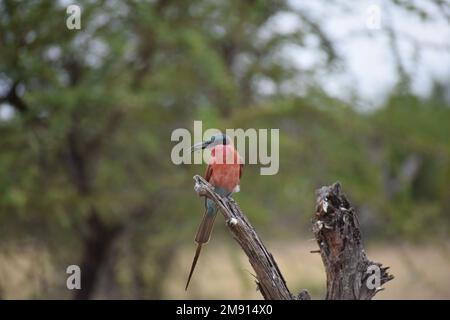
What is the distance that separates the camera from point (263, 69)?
370 inches

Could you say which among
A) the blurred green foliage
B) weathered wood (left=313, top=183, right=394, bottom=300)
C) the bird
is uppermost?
the blurred green foliage

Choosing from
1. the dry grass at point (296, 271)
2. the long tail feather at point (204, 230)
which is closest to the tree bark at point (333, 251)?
the long tail feather at point (204, 230)

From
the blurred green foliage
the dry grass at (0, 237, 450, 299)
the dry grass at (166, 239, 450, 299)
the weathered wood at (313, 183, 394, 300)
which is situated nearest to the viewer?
the weathered wood at (313, 183, 394, 300)

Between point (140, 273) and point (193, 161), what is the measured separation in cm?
349

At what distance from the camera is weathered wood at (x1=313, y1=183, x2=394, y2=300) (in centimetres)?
325

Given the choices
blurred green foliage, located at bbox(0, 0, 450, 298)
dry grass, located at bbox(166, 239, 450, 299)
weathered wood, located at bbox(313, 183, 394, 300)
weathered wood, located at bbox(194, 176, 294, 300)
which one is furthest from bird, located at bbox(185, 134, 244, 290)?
dry grass, located at bbox(166, 239, 450, 299)

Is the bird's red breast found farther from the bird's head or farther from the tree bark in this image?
the tree bark

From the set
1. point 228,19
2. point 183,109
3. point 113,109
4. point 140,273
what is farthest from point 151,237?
point 228,19

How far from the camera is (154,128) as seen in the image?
9.55 m

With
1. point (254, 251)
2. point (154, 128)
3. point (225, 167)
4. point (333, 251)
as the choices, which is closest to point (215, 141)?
point (225, 167)

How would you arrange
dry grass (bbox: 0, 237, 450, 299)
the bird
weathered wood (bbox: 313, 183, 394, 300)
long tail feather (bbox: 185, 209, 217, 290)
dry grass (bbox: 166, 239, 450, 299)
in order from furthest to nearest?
dry grass (bbox: 166, 239, 450, 299)
dry grass (bbox: 0, 237, 450, 299)
the bird
long tail feather (bbox: 185, 209, 217, 290)
weathered wood (bbox: 313, 183, 394, 300)

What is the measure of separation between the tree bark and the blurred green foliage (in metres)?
3.77

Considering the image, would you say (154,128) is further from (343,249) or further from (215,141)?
(343,249)

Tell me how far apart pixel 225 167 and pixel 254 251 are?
0.56 m
